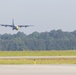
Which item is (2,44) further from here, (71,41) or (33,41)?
(71,41)

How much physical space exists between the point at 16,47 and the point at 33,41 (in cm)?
1679

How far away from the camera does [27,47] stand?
16212 cm

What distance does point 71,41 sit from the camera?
166m
